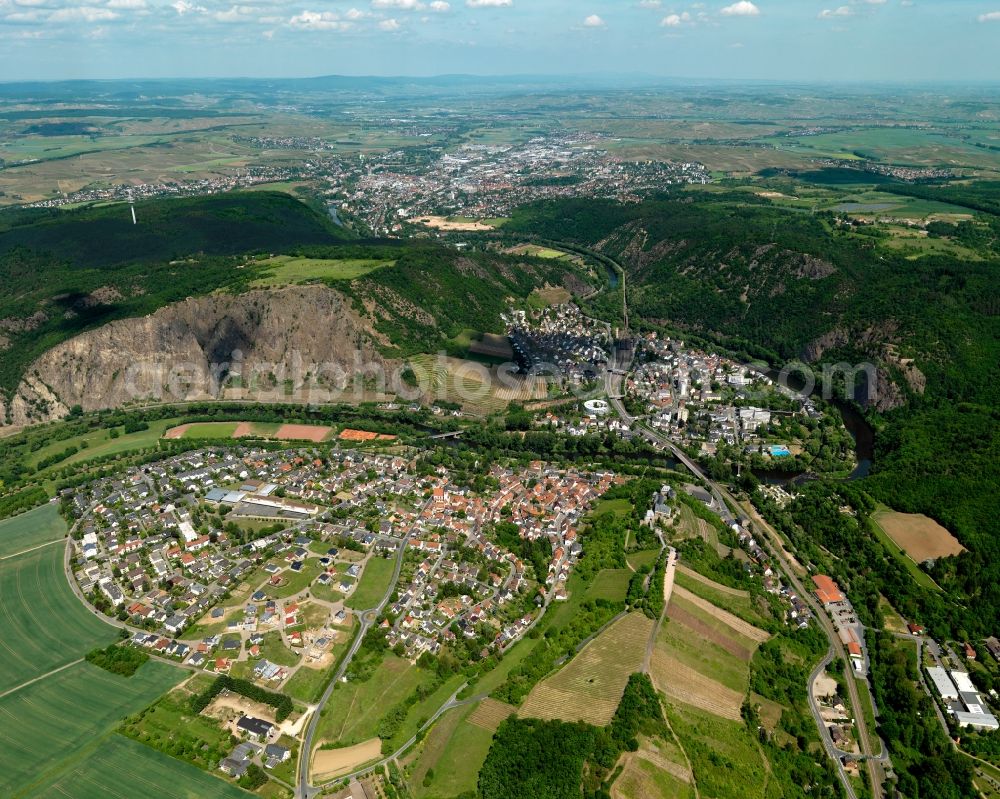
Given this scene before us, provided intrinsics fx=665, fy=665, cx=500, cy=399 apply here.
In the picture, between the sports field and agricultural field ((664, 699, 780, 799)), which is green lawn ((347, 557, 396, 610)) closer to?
agricultural field ((664, 699, 780, 799))

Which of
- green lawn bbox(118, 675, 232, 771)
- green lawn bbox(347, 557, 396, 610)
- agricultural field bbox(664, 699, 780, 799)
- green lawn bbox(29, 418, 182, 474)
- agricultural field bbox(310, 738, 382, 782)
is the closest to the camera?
agricultural field bbox(664, 699, 780, 799)

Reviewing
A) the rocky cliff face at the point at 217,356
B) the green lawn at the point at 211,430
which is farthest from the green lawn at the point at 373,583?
the rocky cliff face at the point at 217,356

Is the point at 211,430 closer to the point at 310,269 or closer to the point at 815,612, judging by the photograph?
the point at 310,269

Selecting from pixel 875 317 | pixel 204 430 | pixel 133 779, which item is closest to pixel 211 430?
pixel 204 430

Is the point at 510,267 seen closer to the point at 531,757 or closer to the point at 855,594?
the point at 855,594

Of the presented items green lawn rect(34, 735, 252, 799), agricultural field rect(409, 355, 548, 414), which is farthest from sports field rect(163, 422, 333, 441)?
green lawn rect(34, 735, 252, 799)

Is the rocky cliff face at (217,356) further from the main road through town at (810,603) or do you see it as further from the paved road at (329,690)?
the paved road at (329,690)
